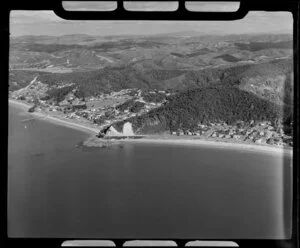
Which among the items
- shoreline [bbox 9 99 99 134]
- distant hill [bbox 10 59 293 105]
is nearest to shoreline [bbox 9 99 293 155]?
shoreline [bbox 9 99 99 134]

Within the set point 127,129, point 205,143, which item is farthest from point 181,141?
point 127,129

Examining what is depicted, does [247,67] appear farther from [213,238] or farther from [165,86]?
[213,238]

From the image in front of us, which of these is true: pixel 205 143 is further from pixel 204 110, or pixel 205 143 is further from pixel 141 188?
pixel 141 188

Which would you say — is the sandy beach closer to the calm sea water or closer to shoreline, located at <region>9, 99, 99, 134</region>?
the calm sea water

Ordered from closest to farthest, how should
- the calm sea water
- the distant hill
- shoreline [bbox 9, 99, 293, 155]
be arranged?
the calm sea water < shoreline [bbox 9, 99, 293, 155] < the distant hill

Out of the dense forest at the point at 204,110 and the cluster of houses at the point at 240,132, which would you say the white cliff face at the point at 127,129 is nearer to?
the dense forest at the point at 204,110
